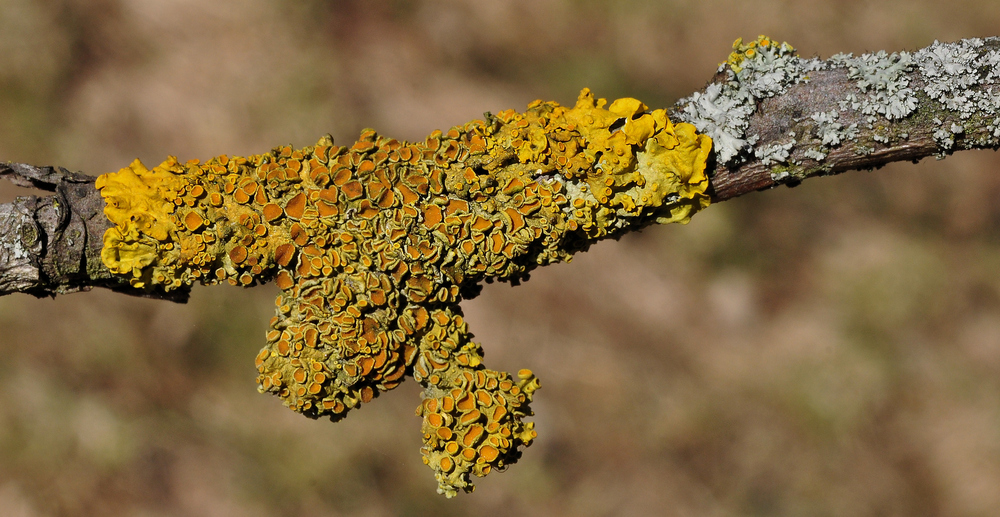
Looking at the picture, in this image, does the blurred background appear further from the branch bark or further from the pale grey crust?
the pale grey crust

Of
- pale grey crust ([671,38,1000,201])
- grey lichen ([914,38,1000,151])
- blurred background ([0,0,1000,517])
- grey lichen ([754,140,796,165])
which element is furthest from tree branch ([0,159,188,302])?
grey lichen ([914,38,1000,151])

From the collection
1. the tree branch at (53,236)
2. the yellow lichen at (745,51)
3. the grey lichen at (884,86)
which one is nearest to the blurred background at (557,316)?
the tree branch at (53,236)

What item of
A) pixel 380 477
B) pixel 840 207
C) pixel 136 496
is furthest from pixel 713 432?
pixel 136 496

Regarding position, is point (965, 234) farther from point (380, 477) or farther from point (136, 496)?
point (136, 496)

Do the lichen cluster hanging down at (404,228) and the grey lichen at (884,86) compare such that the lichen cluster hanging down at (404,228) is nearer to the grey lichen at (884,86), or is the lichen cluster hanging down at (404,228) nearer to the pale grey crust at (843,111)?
the pale grey crust at (843,111)

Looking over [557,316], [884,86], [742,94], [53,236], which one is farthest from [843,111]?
[557,316]
